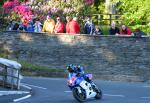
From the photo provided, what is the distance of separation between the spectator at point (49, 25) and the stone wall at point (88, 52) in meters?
0.56

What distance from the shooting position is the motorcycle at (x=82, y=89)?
2184 cm

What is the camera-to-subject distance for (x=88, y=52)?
33.6 meters

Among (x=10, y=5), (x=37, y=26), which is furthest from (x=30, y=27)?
(x=10, y=5)

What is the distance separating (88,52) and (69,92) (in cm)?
825

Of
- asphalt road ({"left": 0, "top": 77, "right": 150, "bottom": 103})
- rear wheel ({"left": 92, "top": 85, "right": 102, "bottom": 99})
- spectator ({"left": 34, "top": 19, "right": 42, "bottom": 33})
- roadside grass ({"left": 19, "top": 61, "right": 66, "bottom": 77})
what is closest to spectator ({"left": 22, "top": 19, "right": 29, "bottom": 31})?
spectator ({"left": 34, "top": 19, "right": 42, "bottom": 33})

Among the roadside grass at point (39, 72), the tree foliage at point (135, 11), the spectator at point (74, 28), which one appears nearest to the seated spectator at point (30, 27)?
the spectator at point (74, 28)

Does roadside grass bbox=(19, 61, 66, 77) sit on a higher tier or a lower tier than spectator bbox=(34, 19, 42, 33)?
lower

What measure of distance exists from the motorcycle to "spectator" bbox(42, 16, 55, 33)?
12046 mm

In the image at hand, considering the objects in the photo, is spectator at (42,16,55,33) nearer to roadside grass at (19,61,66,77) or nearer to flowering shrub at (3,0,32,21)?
flowering shrub at (3,0,32,21)

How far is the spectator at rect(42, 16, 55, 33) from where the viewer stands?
34428 mm

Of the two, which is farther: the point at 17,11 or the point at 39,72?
the point at 17,11

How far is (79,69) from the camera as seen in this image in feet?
73.8

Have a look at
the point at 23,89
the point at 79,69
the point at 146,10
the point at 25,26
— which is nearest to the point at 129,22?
the point at 146,10

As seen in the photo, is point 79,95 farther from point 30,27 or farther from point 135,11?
point 135,11
